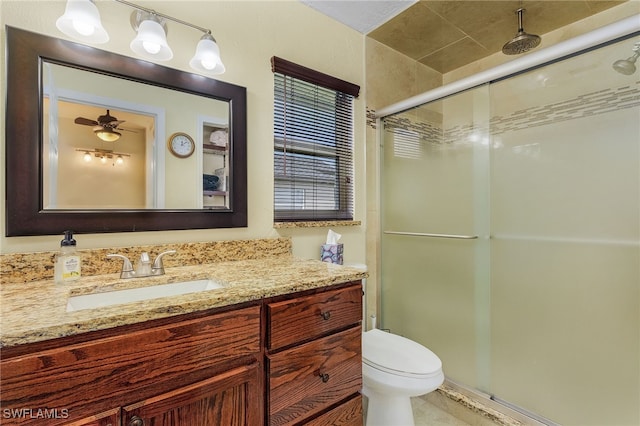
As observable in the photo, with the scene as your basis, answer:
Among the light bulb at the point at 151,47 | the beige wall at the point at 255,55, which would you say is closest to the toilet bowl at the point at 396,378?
the beige wall at the point at 255,55

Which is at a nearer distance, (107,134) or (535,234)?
(107,134)

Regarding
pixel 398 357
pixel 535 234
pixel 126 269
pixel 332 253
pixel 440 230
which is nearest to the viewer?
pixel 126 269

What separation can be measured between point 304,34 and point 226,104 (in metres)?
0.68

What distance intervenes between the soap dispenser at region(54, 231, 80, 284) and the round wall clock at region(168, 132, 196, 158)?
19.1 inches

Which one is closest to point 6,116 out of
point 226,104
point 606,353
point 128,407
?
point 226,104

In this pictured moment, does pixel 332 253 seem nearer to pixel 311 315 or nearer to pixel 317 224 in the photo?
pixel 317 224

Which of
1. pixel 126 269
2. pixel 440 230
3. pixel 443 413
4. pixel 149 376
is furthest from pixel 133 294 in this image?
pixel 443 413

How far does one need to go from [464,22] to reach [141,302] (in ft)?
7.39

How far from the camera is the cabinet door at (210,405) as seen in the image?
0.73m

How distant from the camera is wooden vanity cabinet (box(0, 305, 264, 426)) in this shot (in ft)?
2.03

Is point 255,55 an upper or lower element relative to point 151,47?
upper

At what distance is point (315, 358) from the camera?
102 cm

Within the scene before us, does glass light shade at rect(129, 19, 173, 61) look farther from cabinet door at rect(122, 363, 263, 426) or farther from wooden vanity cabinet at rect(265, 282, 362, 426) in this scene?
cabinet door at rect(122, 363, 263, 426)

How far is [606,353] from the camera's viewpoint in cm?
137
